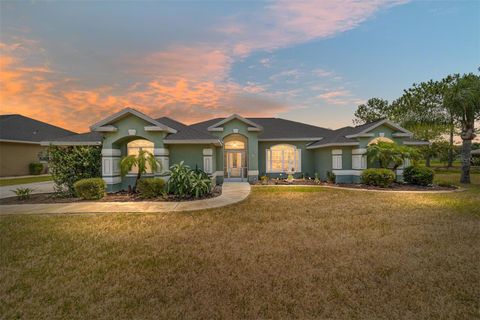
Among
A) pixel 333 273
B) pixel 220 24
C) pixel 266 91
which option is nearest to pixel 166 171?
pixel 220 24

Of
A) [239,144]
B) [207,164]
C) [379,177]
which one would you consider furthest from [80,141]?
[379,177]

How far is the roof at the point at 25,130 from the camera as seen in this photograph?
22.9 metres

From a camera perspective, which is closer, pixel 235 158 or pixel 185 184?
pixel 185 184

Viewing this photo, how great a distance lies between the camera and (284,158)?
19.4 m

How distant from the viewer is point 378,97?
36.7 meters

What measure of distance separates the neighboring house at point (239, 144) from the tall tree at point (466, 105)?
3.19 meters

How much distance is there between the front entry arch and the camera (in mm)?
17781

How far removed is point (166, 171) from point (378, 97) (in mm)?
38084

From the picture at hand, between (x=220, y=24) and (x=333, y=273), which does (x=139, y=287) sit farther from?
(x=220, y=24)

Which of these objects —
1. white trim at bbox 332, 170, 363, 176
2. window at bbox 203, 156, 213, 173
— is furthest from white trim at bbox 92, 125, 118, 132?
white trim at bbox 332, 170, 363, 176

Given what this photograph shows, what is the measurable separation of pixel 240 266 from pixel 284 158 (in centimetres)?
1559

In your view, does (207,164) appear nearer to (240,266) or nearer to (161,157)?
(161,157)

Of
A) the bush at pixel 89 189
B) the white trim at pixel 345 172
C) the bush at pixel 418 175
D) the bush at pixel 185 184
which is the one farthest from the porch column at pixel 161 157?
the bush at pixel 418 175

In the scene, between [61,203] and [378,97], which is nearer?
[61,203]
